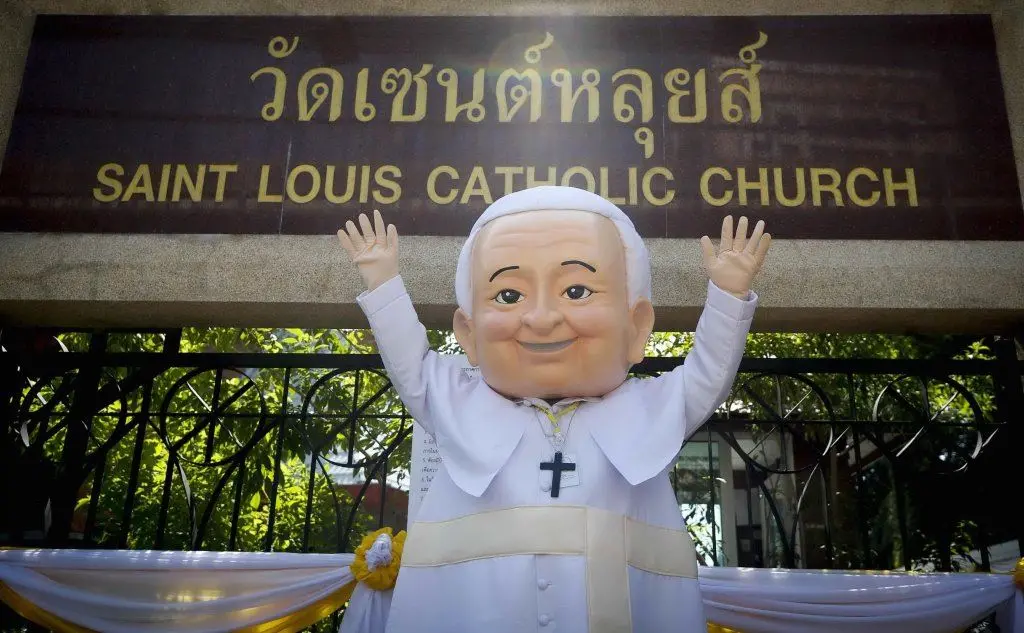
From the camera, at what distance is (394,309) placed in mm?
2885

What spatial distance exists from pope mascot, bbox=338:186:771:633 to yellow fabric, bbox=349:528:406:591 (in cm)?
55

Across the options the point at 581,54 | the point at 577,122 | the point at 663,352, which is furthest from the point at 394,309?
the point at 663,352

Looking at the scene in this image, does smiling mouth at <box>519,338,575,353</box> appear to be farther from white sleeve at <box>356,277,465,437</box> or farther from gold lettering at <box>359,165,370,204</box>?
gold lettering at <box>359,165,370,204</box>

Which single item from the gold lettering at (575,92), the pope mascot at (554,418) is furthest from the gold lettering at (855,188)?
Result: the pope mascot at (554,418)

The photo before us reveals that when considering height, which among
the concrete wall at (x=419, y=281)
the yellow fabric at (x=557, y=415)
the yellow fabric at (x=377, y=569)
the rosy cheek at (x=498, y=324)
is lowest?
the yellow fabric at (x=377, y=569)

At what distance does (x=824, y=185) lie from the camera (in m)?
4.04

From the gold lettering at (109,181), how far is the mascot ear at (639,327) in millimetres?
2655

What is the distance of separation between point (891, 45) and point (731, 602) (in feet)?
9.24

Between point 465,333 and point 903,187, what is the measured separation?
Answer: 2.32 metres

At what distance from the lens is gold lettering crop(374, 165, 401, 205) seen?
409 cm

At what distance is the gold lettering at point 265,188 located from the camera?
410cm

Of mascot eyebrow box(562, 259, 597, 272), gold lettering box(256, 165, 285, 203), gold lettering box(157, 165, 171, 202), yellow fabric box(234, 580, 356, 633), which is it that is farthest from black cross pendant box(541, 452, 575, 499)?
gold lettering box(157, 165, 171, 202)

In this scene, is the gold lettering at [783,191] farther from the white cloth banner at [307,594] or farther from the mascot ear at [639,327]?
the white cloth banner at [307,594]

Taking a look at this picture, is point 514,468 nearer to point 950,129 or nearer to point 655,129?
point 655,129
